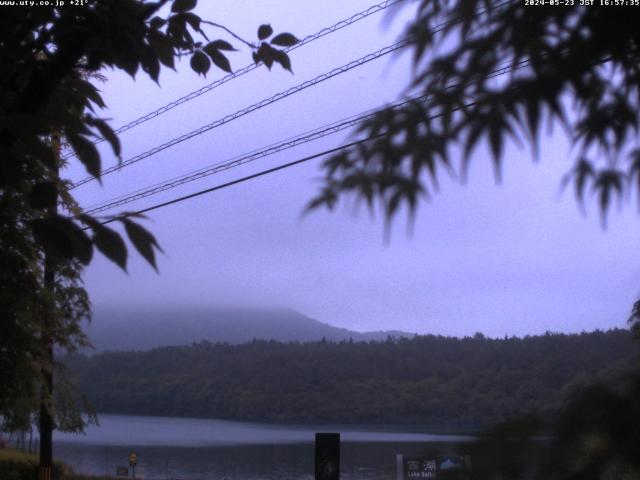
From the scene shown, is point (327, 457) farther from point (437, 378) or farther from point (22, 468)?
point (437, 378)

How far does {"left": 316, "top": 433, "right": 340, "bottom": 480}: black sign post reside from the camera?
12.4 metres

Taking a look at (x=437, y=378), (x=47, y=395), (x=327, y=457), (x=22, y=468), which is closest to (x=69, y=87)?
(x=437, y=378)

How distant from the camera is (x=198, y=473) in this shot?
89.2 feet

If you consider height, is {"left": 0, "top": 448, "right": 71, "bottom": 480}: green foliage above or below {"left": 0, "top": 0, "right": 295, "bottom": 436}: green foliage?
below

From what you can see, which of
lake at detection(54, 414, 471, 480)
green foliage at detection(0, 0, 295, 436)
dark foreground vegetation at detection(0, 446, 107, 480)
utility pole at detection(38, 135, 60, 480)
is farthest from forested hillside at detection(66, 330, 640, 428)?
lake at detection(54, 414, 471, 480)

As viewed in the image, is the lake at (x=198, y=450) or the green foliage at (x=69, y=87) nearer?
the green foliage at (x=69, y=87)

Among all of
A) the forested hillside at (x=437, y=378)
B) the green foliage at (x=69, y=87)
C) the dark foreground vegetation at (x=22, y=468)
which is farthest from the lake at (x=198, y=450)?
the green foliage at (x=69, y=87)

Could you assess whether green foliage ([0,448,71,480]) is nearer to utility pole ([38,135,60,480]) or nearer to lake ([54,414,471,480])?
utility pole ([38,135,60,480])

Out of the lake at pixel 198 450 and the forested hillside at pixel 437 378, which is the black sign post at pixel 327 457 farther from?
the lake at pixel 198 450

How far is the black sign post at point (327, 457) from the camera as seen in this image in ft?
40.6

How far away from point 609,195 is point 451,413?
3.64 ft

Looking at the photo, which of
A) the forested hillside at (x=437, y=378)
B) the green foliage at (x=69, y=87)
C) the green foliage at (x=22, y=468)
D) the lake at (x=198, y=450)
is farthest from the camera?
the lake at (x=198, y=450)

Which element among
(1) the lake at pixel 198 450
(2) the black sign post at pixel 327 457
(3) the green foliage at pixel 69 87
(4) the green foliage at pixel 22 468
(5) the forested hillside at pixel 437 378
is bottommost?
(1) the lake at pixel 198 450

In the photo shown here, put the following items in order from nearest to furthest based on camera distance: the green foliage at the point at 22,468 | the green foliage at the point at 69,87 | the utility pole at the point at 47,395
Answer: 1. the green foliage at the point at 69,87
2. the utility pole at the point at 47,395
3. the green foliage at the point at 22,468
